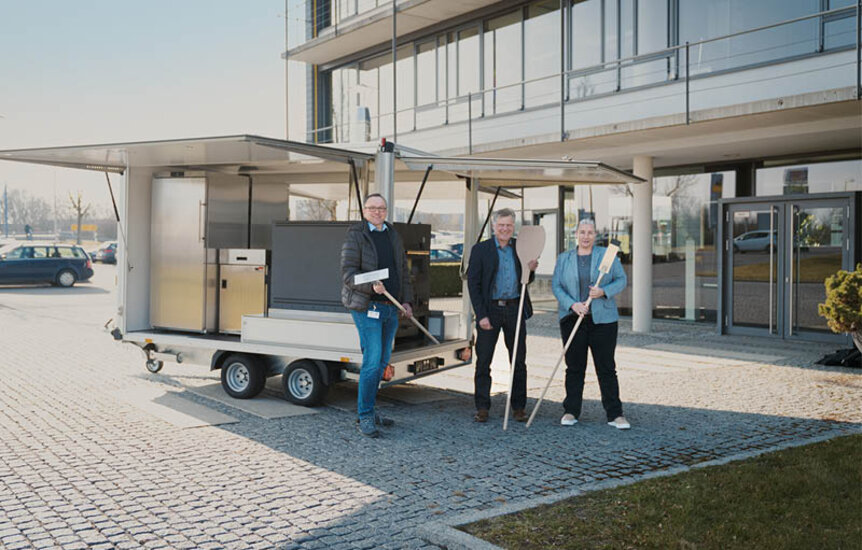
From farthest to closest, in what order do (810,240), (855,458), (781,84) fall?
1. (810,240)
2. (781,84)
3. (855,458)

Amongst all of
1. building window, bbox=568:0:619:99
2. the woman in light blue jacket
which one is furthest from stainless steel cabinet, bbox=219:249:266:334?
building window, bbox=568:0:619:99

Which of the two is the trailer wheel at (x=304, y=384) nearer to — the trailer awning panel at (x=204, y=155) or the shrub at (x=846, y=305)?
the trailer awning panel at (x=204, y=155)

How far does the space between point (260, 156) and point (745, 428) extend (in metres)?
5.35

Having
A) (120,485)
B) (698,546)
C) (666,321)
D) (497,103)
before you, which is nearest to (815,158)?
(666,321)

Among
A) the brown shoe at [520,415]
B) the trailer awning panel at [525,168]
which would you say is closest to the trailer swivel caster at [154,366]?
the trailer awning panel at [525,168]

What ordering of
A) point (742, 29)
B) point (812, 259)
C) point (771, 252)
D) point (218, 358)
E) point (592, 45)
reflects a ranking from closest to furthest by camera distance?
point (218, 358) < point (812, 259) < point (771, 252) < point (742, 29) < point (592, 45)

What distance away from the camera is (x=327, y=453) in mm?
6461

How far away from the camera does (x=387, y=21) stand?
21.3 m

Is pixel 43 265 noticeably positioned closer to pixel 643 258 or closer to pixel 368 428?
pixel 643 258

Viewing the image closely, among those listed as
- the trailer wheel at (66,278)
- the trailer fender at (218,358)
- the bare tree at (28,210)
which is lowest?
the trailer fender at (218,358)

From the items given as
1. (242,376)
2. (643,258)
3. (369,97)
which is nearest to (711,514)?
(242,376)

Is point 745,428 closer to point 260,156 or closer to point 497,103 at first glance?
point 260,156

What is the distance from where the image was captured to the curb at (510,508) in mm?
4395

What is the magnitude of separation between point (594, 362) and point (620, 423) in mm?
589
